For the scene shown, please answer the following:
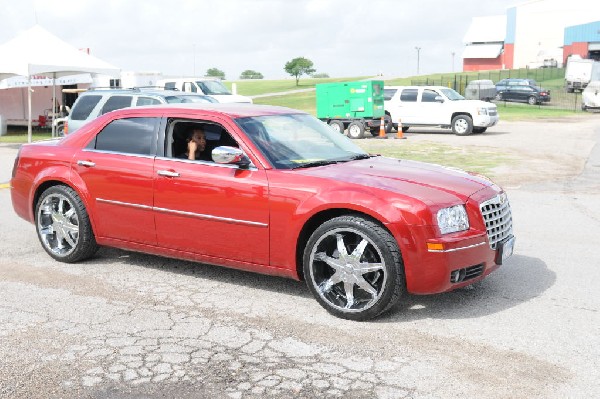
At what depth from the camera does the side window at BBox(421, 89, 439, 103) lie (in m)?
26.5

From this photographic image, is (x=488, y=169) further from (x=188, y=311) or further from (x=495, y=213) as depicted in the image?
(x=188, y=311)

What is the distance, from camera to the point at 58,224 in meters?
6.99

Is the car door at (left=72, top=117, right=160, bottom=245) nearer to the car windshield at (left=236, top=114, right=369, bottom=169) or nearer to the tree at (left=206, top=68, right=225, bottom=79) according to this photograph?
the car windshield at (left=236, top=114, right=369, bottom=169)

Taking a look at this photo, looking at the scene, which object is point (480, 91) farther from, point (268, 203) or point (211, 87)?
point (268, 203)

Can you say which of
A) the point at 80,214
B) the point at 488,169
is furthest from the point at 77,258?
the point at 488,169

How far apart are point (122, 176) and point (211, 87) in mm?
21512

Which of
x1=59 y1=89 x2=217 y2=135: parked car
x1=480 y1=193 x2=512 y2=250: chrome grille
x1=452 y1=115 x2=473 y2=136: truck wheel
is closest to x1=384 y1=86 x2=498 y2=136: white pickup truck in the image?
x1=452 y1=115 x2=473 y2=136: truck wheel

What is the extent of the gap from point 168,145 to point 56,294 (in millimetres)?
1564

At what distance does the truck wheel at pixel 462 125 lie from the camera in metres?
26.1

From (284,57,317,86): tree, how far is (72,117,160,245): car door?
352 ft

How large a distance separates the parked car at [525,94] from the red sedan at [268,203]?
44.3 m

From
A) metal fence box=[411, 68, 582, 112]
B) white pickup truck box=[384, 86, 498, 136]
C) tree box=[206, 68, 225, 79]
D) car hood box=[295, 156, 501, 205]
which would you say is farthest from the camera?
tree box=[206, 68, 225, 79]

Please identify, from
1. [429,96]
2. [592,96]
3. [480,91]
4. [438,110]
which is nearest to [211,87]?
[429,96]

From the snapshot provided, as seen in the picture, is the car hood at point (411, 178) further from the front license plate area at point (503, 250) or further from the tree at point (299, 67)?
the tree at point (299, 67)
